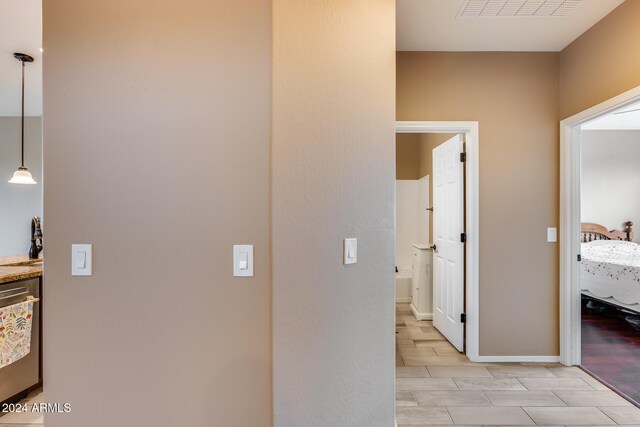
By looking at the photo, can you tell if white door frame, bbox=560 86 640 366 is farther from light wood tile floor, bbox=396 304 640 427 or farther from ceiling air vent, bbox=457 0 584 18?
ceiling air vent, bbox=457 0 584 18

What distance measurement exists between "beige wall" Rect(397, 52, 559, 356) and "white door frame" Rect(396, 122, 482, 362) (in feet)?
0.17

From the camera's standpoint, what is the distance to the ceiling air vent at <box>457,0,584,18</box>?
83.0 inches

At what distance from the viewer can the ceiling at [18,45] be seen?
7.22 ft

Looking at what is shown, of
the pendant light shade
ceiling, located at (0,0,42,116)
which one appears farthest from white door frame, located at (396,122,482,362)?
the pendant light shade

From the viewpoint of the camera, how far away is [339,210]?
1.33 m

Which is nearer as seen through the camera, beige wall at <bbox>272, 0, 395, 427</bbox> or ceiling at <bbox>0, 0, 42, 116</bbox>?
beige wall at <bbox>272, 0, 395, 427</bbox>

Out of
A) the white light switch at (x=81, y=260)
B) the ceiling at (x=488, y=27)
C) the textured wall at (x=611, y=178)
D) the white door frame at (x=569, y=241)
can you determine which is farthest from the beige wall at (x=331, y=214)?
the textured wall at (x=611, y=178)

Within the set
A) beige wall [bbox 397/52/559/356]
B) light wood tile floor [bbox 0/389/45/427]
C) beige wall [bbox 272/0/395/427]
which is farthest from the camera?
beige wall [bbox 397/52/559/356]

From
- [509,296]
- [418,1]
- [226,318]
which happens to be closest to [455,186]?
[509,296]

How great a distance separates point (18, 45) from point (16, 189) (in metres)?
2.87

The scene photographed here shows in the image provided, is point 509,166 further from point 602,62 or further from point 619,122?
point 619,122

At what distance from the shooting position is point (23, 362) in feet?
7.18

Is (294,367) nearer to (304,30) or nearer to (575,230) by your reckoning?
(304,30)

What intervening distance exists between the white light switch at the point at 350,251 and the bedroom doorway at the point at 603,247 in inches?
83.9
